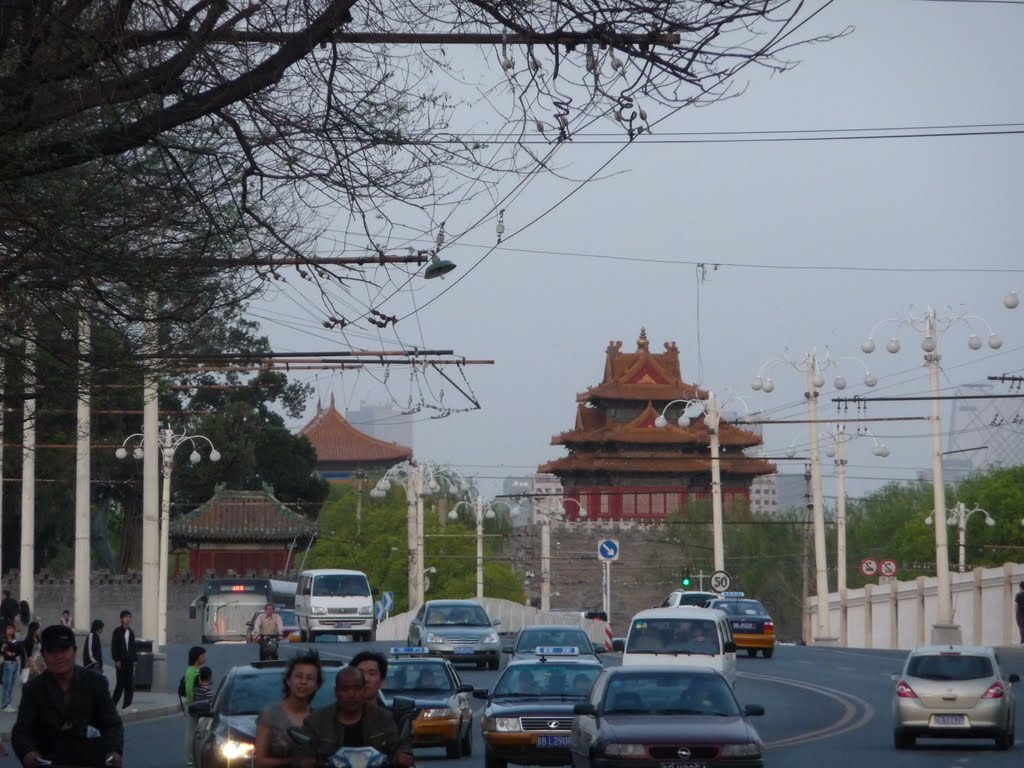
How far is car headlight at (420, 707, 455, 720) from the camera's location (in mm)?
22178

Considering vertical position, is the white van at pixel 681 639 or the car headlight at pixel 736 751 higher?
the white van at pixel 681 639

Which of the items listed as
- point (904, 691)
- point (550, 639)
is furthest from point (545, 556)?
point (904, 691)

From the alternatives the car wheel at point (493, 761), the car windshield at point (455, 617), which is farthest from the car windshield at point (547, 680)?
the car windshield at point (455, 617)

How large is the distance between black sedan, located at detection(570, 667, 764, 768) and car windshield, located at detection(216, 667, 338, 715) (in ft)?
8.86

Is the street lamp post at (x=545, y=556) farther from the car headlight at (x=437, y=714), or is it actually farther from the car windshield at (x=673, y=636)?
the car headlight at (x=437, y=714)

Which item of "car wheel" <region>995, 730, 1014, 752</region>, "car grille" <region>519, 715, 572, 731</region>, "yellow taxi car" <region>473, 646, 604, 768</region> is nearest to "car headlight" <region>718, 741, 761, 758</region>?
"yellow taxi car" <region>473, 646, 604, 768</region>

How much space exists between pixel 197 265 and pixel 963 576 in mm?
55537

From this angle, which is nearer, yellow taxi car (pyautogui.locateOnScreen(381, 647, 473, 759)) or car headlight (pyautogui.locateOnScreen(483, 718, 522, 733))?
car headlight (pyautogui.locateOnScreen(483, 718, 522, 733))

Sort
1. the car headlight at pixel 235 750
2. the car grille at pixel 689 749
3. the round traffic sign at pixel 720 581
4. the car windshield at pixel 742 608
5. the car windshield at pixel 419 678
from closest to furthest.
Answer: the car headlight at pixel 235 750 → the car grille at pixel 689 749 → the car windshield at pixel 419 678 → the car windshield at pixel 742 608 → the round traffic sign at pixel 720 581

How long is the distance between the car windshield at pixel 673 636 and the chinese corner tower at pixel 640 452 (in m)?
69.7

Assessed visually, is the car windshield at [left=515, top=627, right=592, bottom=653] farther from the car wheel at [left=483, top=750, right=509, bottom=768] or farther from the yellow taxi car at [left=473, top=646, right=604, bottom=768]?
the car wheel at [left=483, top=750, right=509, bottom=768]

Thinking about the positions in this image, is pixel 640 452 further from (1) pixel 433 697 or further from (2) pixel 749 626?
(1) pixel 433 697

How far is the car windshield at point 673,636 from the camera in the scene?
29109mm

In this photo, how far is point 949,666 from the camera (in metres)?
25.1
